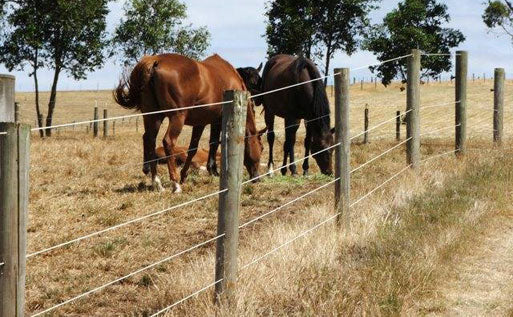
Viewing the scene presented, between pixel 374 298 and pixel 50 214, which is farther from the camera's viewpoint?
pixel 50 214

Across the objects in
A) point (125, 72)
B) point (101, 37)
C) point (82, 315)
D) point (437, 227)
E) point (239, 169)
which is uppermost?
point (101, 37)

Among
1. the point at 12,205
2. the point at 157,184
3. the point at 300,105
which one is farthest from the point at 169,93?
the point at 12,205

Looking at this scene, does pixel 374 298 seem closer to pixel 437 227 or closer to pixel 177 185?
pixel 437 227

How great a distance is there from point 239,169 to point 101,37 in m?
36.7

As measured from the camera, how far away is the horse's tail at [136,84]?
10.7 m

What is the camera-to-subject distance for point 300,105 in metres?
13.0

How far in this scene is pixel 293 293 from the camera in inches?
191

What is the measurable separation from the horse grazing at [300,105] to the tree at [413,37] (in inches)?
1108

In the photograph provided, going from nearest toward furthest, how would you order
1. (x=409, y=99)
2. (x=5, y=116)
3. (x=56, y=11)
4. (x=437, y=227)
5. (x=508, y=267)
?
(x=5, y=116) < (x=508, y=267) < (x=437, y=227) < (x=409, y=99) < (x=56, y=11)

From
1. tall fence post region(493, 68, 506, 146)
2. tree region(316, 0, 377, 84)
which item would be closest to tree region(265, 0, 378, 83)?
tree region(316, 0, 377, 84)

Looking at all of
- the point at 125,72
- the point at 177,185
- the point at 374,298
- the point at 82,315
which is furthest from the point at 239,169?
the point at 125,72

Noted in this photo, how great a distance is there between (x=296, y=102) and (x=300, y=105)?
131 mm

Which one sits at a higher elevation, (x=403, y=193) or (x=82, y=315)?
(x=403, y=193)

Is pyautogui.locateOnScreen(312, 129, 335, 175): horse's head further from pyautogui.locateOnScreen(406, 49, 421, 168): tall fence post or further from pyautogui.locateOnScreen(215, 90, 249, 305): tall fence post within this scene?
pyautogui.locateOnScreen(215, 90, 249, 305): tall fence post
